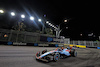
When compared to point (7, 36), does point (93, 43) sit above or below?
below

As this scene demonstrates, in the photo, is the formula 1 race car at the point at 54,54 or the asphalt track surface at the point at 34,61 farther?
the formula 1 race car at the point at 54,54

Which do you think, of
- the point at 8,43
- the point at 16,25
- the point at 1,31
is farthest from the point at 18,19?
the point at 8,43

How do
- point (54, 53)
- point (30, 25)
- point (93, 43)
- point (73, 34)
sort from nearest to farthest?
point (54, 53) → point (93, 43) → point (30, 25) → point (73, 34)

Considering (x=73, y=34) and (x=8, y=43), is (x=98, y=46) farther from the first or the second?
(x=73, y=34)

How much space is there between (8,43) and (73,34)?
166ft

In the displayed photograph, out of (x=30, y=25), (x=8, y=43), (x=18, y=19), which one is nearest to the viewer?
(x=8, y=43)

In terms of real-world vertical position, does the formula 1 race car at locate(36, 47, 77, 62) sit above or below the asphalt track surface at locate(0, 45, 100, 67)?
above

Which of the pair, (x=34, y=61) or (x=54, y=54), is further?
(x=54, y=54)

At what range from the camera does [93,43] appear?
1692cm

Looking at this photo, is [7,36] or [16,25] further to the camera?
[16,25]

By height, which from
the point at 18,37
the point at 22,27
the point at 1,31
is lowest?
the point at 18,37

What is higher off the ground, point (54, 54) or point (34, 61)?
point (54, 54)

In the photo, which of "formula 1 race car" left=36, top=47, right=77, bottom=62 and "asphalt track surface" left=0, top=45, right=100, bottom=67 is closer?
"asphalt track surface" left=0, top=45, right=100, bottom=67

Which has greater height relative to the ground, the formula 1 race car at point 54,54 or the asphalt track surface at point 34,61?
the formula 1 race car at point 54,54
